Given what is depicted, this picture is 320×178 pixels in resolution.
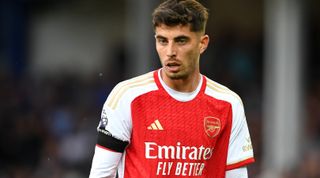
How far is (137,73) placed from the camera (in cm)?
1433

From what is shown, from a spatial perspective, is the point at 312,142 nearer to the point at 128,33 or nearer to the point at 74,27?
the point at 128,33

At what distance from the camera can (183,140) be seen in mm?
5840

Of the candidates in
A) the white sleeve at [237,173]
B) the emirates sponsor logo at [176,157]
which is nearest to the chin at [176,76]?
the emirates sponsor logo at [176,157]

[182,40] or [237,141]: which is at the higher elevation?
[182,40]

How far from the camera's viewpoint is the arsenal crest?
5.90 metres

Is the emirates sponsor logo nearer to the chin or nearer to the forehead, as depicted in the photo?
the chin

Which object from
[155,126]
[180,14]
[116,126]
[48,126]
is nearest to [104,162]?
[116,126]

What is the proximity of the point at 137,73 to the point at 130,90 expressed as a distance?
335 inches

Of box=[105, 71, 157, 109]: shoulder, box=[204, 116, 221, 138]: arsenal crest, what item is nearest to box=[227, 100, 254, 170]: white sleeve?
Answer: box=[204, 116, 221, 138]: arsenal crest

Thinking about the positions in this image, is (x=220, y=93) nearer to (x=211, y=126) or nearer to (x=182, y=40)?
(x=211, y=126)

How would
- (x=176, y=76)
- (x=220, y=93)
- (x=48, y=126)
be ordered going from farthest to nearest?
(x=48, y=126) → (x=220, y=93) → (x=176, y=76)

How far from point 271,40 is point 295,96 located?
3.02 ft

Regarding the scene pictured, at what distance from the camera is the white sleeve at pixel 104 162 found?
19.0 feet

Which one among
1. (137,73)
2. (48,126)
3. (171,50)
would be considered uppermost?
(171,50)
